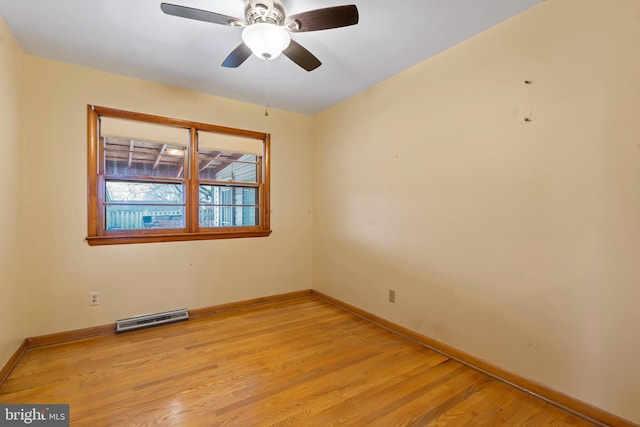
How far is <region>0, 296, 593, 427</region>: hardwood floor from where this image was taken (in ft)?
5.41

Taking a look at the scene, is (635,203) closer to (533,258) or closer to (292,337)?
(533,258)

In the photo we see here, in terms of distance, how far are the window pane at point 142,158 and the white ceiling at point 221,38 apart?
0.66 m

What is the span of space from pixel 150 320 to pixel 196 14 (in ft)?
9.09

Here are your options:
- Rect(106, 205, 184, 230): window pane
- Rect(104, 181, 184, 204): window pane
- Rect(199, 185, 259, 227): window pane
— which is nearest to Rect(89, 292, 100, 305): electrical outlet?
Rect(106, 205, 184, 230): window pane

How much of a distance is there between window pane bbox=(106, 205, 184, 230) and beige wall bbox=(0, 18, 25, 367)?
65cm

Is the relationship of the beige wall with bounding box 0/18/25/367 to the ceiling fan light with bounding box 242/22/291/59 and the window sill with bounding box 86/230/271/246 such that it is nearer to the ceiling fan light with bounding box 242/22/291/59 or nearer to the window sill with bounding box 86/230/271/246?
the window sill with bounding box 86/230/271/246

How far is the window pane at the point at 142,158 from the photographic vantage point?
2.82 metres

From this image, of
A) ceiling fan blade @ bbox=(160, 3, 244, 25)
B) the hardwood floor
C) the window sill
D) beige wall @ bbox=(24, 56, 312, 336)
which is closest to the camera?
ceiling fan blade @ bbox=(160, 3, 244, 25)

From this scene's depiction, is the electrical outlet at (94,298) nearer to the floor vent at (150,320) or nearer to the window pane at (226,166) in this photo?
the floor vent at (150,320)

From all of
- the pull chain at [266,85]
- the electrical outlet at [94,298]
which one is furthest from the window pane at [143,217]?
the pull chain at [266,85]

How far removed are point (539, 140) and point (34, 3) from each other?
3380 millimetres

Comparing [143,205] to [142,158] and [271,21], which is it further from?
[271,21]

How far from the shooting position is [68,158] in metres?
2.60

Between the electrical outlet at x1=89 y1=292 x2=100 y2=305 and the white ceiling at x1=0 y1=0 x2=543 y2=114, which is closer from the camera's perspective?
the white ceiling at x1=0 y1=0 x2=543 y2=114
